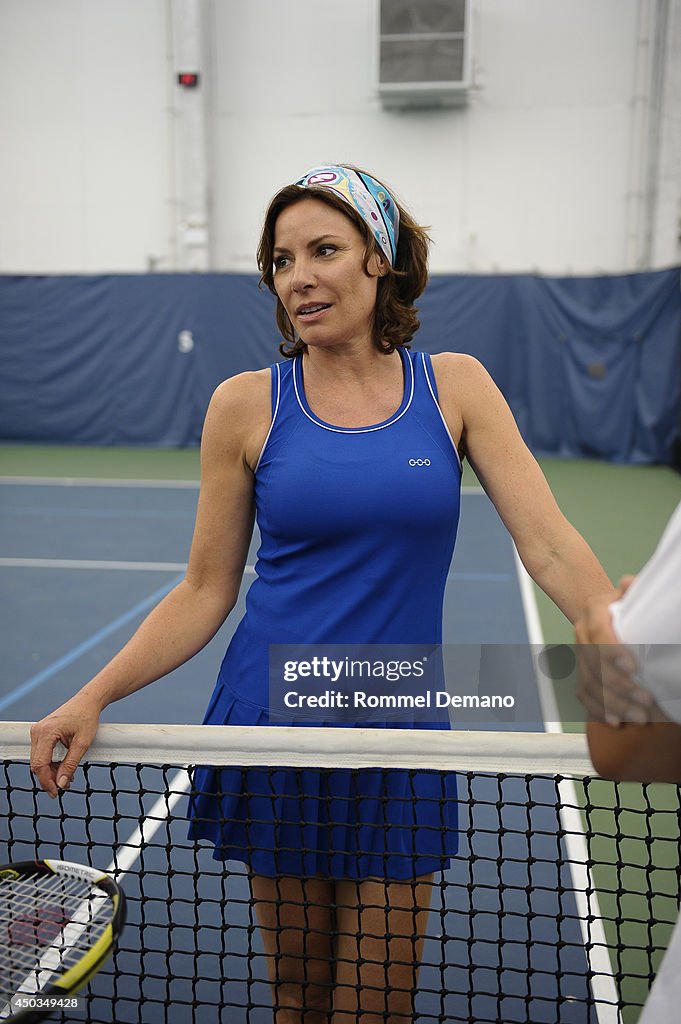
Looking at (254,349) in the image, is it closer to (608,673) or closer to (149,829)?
(149,829)

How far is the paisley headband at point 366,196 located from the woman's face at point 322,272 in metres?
0.03

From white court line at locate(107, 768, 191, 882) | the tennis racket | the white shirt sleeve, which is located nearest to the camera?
the white shirt sleeve

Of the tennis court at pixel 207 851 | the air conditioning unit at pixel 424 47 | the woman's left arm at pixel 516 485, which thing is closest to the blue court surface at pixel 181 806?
the tennis court at pixel 207 851

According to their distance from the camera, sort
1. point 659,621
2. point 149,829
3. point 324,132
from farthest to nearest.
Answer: point 324,132
point 149,829
point 659,621

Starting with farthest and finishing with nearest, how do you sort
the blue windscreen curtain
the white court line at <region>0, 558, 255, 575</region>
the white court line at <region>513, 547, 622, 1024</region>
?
1. the blue windscreen curtain
2. the white court line at <region>0, 558, 255, 575</region>
3. the white court line at <region>513, 547, 622, 1024</region>

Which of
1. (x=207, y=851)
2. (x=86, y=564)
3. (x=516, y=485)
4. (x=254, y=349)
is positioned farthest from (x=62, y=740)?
(x=254, y=349)

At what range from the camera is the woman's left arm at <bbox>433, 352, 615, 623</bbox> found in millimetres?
1545

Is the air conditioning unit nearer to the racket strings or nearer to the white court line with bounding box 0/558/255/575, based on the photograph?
the white court line with bounding box 0/558/255/575

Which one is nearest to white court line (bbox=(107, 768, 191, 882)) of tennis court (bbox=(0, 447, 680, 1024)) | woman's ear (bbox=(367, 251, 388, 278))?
tennis court (bbox=(0, 447, 680, 1024))

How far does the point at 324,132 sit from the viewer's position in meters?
13.1

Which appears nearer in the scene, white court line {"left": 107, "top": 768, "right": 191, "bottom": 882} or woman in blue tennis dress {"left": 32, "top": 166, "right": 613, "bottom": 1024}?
woman in blue tennis dress {"left": 32, "top": 166, "right": 613, "bottom": 1024}

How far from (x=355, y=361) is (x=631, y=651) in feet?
2.92

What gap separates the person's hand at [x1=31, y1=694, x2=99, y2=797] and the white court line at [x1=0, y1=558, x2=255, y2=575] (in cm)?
526

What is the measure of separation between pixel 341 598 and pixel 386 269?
0.55m
